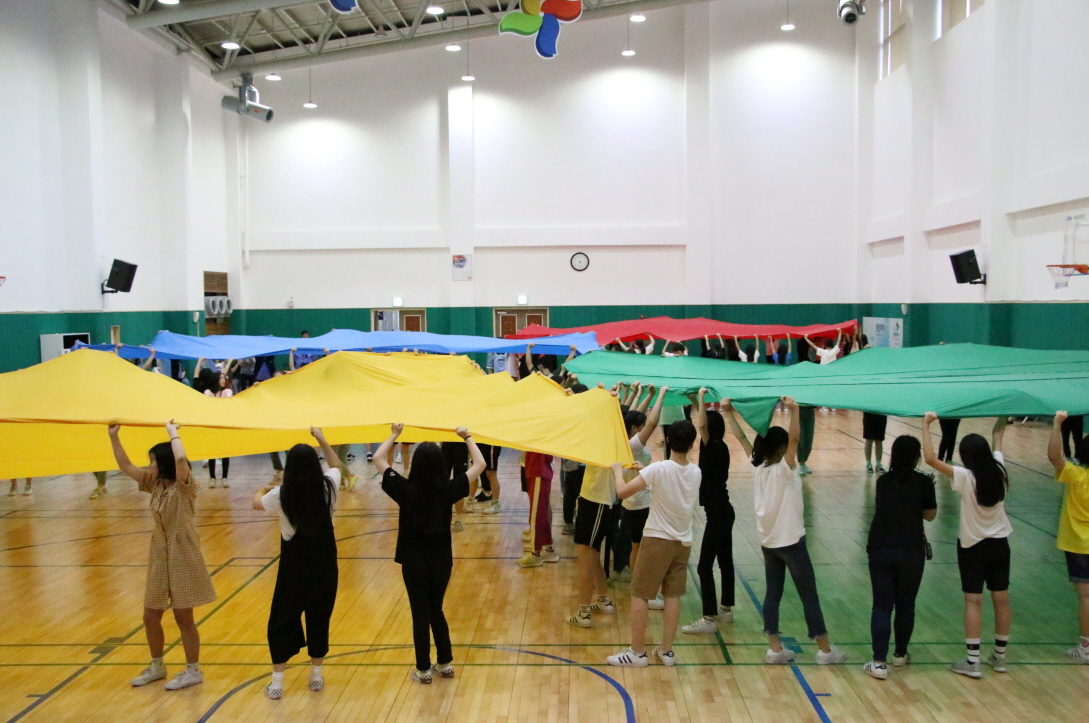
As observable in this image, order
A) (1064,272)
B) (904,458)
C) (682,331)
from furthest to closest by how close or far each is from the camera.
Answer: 1. (682,331)
2. (1064,272)
3. (904,458)

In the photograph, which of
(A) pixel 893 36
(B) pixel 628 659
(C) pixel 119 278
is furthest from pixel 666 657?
(A) pixel 893 36

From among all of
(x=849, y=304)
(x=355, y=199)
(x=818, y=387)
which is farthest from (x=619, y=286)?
(x=818, y=387)

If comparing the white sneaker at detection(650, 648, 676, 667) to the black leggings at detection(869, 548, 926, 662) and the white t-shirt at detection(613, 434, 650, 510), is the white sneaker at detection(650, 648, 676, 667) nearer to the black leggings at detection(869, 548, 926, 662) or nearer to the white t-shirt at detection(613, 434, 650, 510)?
the white t-shirt at detection(613, 434, 650, 510)

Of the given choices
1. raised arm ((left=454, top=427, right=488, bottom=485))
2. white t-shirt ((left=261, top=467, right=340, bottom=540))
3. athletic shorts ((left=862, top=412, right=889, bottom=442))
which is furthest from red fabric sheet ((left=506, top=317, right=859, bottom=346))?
white t-shirt ((left=261, top=467, right=340, bottom=540))

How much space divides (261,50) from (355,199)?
3.89 meters

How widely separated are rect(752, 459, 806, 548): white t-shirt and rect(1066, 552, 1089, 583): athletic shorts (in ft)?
5.08

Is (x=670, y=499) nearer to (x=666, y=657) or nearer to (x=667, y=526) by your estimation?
(x=667, y=526)

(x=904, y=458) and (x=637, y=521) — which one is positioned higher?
(x=904, y=458)

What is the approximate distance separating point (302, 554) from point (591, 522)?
1.94m

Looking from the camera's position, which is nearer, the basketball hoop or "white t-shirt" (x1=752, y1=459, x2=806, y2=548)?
"white t-shirt" (x1=752, y1=459, x2=806, y2=548)

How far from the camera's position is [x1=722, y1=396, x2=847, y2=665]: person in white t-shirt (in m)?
4.80

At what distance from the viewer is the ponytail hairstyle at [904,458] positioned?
4.57 m

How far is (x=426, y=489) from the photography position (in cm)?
449

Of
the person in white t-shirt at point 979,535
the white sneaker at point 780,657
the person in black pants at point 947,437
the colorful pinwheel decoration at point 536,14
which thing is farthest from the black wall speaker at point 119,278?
the person in white t-shirt at point 979,535
